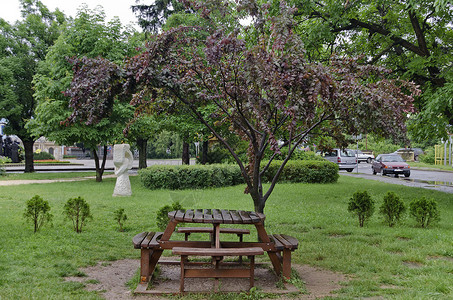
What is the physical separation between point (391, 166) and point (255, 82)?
22604 mm

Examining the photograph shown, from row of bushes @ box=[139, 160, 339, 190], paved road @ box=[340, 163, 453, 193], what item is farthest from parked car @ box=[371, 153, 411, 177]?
row of bushes @ box=[139, 160, 339, 190]

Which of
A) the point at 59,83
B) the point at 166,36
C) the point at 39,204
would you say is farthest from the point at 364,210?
the point at 59,83

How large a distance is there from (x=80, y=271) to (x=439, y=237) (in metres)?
Answer: 6.04


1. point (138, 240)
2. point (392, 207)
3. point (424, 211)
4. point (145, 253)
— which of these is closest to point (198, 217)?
point (145, 253)

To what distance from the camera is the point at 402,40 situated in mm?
11812

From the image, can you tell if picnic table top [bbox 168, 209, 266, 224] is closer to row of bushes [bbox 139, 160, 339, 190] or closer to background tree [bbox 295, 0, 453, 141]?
background tree [bbox 295, 0, 453, 141]

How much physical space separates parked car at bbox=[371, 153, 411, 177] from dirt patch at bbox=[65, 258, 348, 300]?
21468 millimetres

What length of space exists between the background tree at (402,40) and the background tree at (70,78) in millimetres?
9373

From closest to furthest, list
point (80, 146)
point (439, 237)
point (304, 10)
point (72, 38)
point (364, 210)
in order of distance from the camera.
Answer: point (439, 237) → point (364, 210) → point (304, 10) → point (72, 38) → point (80, 146)

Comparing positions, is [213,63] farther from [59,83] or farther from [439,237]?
[59,83]

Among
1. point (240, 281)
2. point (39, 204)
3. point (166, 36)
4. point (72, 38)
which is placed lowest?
point (240, 281)

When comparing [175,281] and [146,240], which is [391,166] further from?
[146,240]

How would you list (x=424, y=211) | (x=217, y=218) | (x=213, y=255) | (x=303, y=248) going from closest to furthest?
(x=213, y=255), (x=217, y=218), (x=303, y=248), (x=424, y=211)

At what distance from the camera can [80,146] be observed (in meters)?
70.4
